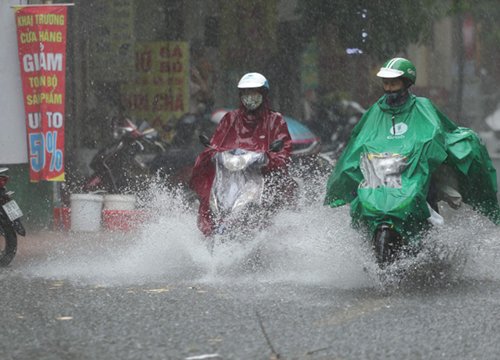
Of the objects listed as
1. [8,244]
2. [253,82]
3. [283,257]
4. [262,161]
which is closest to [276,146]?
[262,161]

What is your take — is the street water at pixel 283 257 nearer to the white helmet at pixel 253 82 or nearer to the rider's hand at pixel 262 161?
the rider's hand at pixel 262 161

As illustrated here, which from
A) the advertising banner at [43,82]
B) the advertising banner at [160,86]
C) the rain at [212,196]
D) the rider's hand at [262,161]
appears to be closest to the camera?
the rain at [212,196]

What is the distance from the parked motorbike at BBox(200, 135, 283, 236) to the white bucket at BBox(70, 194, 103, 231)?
4.32 meters

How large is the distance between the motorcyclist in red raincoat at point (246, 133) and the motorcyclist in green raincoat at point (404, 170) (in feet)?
4.03

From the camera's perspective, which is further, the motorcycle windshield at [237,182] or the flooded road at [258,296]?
the motorcycle windshield at [237,182]

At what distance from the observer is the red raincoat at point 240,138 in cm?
1132

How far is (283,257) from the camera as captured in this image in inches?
437

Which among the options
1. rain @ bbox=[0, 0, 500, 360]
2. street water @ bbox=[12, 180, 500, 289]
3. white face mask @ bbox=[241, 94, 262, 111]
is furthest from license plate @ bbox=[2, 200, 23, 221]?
white face mask @ bbox=[241, 94, 262, 111]

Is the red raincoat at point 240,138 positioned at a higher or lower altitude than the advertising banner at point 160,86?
higher

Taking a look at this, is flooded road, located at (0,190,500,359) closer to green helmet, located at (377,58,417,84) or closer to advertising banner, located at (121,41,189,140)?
green helmet, located at (377,58,417,84)

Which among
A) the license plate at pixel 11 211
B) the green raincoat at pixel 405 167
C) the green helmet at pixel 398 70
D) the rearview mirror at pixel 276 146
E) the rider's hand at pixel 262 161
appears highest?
the green helmet at pixel 398 70

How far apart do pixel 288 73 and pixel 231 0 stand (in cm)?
131

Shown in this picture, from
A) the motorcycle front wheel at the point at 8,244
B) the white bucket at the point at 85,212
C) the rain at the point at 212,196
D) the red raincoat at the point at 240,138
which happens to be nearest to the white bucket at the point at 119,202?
the rain at the point at 212,196

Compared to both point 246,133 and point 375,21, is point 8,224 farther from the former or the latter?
point 375,21
